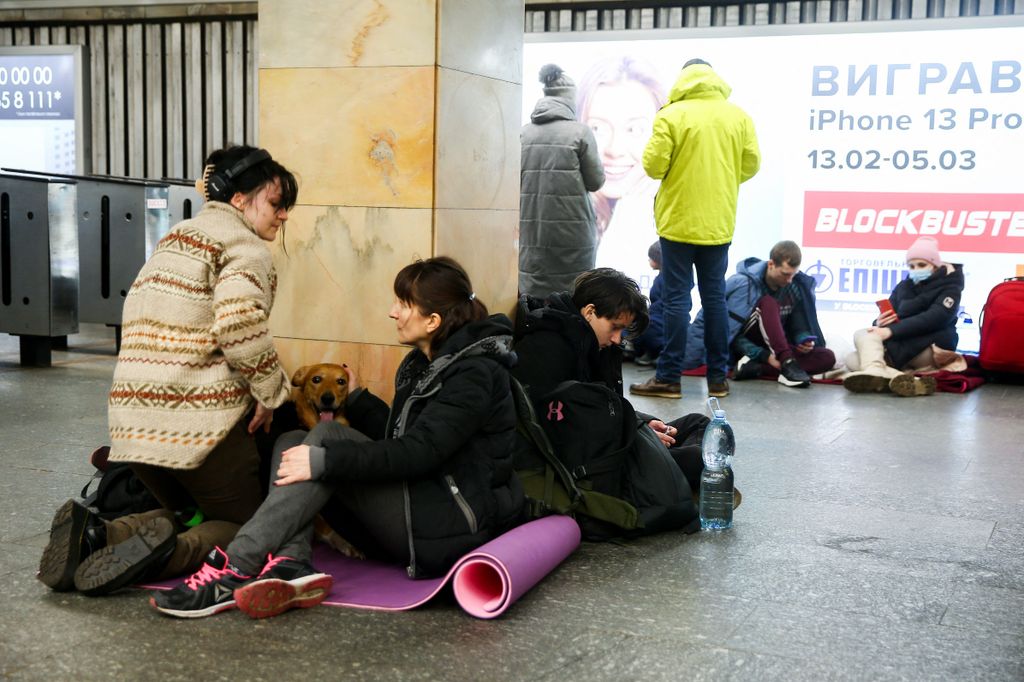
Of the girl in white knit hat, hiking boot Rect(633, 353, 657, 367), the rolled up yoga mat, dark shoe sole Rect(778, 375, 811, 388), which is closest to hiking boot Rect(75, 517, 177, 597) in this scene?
the rolled up yoga mat

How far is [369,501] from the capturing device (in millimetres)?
3199

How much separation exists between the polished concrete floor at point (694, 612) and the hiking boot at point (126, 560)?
0.05m

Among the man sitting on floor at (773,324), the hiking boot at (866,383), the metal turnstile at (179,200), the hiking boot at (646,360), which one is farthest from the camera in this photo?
the metal turnstile at (179,200)

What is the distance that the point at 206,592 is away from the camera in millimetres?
2994

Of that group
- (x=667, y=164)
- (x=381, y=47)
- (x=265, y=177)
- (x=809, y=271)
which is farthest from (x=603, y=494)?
(x=809, y=271)

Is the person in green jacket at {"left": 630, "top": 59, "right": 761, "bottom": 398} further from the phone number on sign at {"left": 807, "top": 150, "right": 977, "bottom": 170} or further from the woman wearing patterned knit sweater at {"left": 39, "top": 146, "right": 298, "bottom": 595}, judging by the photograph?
the woman wearing patterned knit sweater at {"left": 39, "top": 146, "right": 298, "bottom": 595}

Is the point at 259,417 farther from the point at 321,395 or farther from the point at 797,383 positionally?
the point at 797,383

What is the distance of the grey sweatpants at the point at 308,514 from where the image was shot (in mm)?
3061

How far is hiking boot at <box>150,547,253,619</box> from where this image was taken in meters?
2.96

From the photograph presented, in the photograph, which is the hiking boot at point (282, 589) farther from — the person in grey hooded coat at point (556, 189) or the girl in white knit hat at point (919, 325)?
the girl in white knit hat at point (919, 325)

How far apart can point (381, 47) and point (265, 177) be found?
1091 mm

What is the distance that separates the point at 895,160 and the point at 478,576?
710cm

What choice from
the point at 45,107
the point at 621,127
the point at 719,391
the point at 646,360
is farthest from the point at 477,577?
the point at 45,107

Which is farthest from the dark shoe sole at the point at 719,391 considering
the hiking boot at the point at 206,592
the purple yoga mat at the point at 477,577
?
the hiking boot at the point at 206,592
